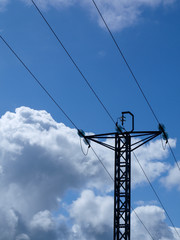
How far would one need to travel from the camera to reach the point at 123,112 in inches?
1046

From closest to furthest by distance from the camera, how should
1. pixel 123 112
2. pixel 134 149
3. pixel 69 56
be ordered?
pixel 69 56
pixel 134 149
pixel 123 112

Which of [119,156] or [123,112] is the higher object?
[123,112]

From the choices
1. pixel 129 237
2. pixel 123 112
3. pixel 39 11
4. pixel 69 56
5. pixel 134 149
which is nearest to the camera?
pixel 39 11

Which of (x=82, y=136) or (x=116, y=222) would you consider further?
(x=82, y=136)

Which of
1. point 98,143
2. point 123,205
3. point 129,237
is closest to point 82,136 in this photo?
point 98,143

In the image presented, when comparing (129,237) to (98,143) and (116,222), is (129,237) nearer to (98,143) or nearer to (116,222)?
(116,222)

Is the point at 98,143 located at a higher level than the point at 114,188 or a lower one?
higher

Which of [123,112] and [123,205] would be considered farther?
[123,112]

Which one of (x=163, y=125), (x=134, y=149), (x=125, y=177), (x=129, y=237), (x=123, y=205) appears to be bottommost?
(x=129, y=237)

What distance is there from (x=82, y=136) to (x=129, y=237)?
7.18m

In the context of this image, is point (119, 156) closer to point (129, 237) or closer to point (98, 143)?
point (98, 143)

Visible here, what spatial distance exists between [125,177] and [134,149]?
1974 millimetres

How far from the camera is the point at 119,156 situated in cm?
2392

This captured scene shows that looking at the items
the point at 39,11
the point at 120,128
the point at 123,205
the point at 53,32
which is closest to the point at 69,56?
the point at 53,32
